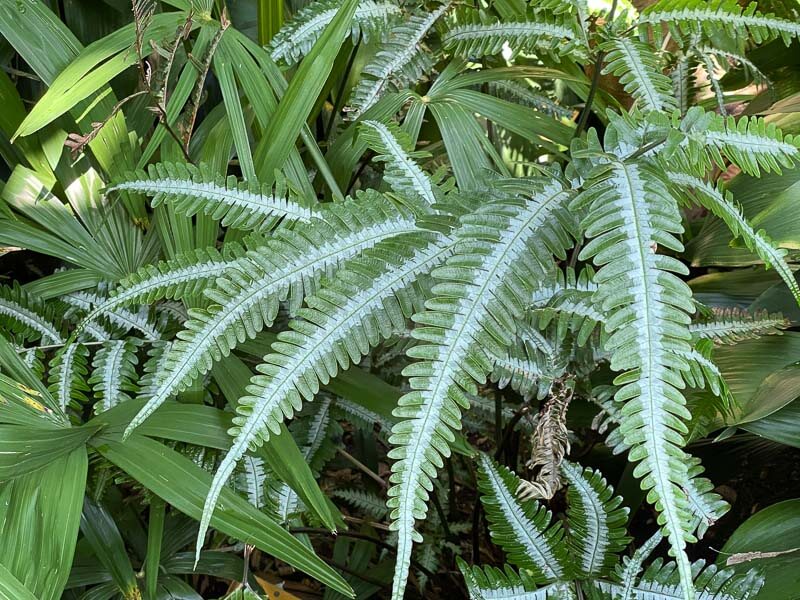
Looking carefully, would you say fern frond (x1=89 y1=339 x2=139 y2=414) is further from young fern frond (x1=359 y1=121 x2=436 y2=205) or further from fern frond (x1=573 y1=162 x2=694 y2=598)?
fern frond (x1=573 y1=162 x2=694 y2=598)

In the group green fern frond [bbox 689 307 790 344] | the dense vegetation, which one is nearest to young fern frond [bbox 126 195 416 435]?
the dense vegetation

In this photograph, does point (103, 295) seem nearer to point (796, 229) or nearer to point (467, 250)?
point (467, 250)

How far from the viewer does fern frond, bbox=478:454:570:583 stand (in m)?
0.69

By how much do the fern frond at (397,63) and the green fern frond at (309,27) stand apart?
0.11 ft

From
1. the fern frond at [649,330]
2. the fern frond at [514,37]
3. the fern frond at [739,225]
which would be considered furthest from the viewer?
the fern frond at [514,37]

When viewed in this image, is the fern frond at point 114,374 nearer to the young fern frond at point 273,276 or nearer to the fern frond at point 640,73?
the young fern frond at point 273,276

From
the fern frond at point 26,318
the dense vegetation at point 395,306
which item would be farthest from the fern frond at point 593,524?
the fern frond at point 26,318

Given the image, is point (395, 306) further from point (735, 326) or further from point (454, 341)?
point (735, 326)

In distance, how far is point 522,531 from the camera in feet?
2.32

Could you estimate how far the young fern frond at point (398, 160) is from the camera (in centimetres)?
68

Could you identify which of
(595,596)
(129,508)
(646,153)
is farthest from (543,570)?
(129,508)

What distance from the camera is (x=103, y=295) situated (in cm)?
Answer: 90

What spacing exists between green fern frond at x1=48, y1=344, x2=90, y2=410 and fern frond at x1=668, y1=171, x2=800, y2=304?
2.21ft

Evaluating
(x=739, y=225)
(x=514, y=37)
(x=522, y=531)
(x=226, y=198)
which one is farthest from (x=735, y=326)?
(x=226, y=198)
